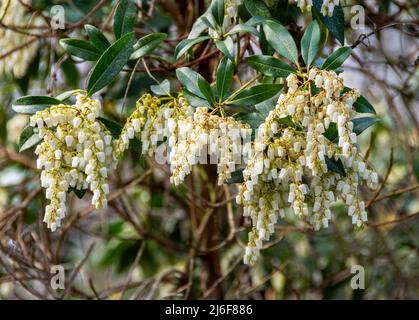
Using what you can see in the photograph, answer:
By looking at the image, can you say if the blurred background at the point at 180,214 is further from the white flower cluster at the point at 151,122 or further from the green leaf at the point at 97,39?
the white flower cluster at the point at 151,122

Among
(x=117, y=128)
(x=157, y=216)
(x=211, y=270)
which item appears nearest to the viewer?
(x=117, y=128)

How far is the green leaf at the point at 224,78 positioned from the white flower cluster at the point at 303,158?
0.54 ft

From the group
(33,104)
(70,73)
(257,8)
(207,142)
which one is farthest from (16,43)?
(207,142)

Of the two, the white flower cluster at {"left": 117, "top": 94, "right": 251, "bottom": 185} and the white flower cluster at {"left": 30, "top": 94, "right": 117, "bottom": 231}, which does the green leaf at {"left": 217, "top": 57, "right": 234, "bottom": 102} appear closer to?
the white flower cluster at {"left": 117, "top": 94, "right": 251, "bottom": 185}

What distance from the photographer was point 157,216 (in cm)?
293

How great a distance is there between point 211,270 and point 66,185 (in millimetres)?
1291

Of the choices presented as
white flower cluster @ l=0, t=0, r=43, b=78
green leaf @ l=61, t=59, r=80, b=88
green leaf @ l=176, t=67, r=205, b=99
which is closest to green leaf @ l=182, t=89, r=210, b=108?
green leaf @ l=176, t=67, r=205, b=99

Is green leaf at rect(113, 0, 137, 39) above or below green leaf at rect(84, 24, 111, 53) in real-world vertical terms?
above

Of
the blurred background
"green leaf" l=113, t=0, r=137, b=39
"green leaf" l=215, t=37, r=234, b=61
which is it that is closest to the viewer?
"green leaf" l=215, t=37, r=234, b=61

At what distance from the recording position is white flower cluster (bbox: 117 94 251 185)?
1.17 m

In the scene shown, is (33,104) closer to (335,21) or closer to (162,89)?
(162,89)

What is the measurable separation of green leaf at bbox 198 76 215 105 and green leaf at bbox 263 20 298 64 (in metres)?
0.17
